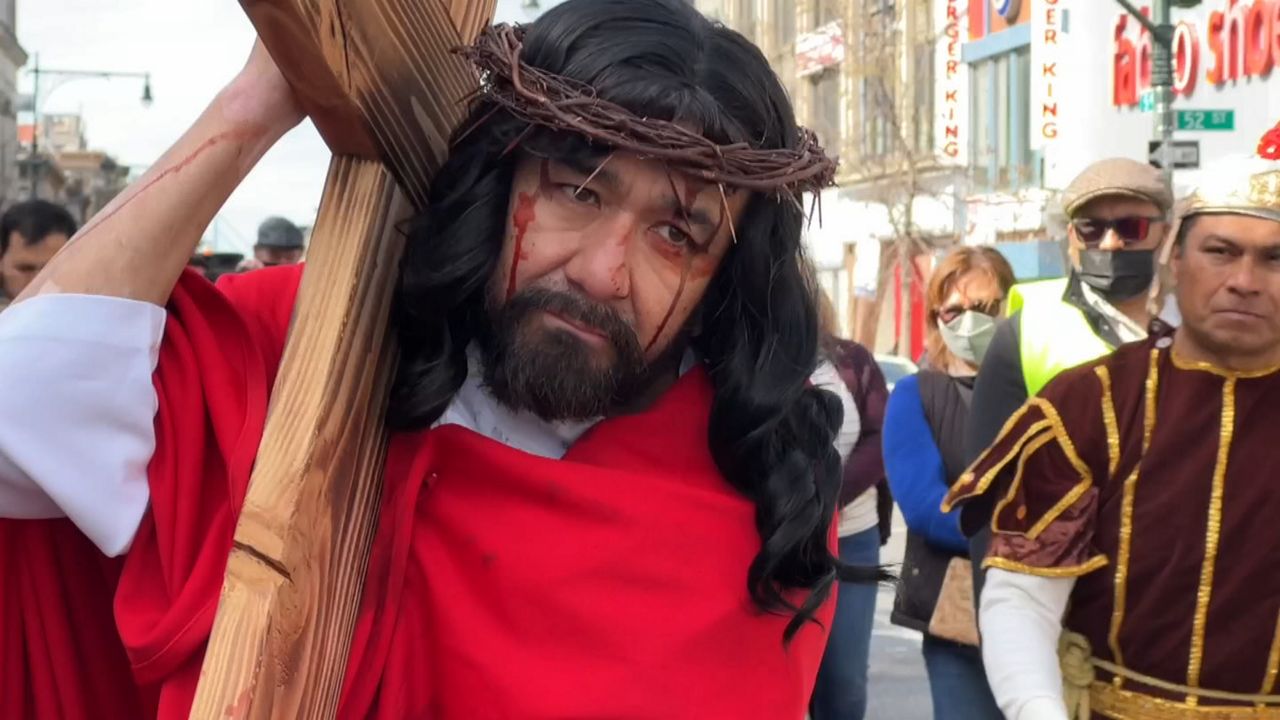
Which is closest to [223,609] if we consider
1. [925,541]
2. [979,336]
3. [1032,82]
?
[925,541]

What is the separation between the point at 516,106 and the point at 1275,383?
1885mm

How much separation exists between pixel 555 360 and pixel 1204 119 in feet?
48.9

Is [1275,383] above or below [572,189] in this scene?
below

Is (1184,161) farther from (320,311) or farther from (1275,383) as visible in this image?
(320,311)

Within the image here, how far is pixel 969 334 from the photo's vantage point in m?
5.53

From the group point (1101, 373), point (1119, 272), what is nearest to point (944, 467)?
point (1119, 272)

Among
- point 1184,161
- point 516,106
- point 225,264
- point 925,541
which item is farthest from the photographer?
point 1184,161

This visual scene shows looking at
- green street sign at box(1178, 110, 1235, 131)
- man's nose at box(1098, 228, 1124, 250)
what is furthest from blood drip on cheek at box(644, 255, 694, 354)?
green street sign at box(1178, 110, 1235, 131)

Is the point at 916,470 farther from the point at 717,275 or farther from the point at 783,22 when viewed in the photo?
the point at 783,22

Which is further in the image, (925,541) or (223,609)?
(925,541)

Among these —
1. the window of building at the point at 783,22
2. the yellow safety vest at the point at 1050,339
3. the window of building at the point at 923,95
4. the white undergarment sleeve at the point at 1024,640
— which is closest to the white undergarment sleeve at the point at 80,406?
the white undergarment sleeve at the point at 1024,640

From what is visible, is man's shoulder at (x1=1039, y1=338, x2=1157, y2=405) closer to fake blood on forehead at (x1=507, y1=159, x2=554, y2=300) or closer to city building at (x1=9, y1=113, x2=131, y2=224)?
fake blood on forehead at (x1=507, y1=159, x2=554, y2=300)

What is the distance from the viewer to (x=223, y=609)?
148 centimetres

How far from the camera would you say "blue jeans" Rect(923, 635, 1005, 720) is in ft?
14.6
